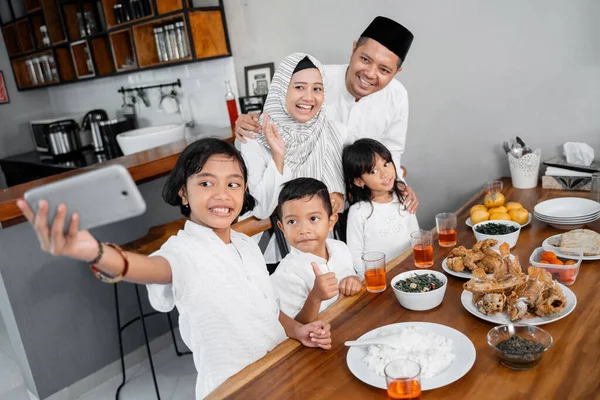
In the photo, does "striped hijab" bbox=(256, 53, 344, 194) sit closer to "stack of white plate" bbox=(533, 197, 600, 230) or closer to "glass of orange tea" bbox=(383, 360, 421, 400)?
"stack of white plate" bbox=(533, 197, 600, 230)

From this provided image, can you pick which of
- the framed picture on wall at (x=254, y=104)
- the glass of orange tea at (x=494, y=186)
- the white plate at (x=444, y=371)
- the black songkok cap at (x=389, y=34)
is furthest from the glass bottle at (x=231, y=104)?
the white plate at (x=444, y=371)

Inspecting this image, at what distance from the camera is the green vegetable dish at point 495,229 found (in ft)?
5.21

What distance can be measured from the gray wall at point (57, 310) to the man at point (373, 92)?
1171 millimetres

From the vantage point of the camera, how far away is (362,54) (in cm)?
205

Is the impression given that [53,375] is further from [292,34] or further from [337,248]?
[292,34]

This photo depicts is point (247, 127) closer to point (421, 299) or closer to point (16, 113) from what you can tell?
point (421, 299)

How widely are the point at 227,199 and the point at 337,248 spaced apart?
1.79 ft

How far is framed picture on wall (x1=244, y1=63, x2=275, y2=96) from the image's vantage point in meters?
3.23

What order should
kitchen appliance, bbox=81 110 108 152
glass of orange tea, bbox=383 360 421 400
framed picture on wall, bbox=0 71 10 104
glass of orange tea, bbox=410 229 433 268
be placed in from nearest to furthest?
glass of orange tea, bbox=383 360 421 400, glass of orange tea, bbox=410 229 433 268, kitchen appliance, bbox=81 110 108 152, framed picture on wall, bbox=0 71 10 104

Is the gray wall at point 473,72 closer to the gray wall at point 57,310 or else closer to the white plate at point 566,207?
the white plate at point 566,207

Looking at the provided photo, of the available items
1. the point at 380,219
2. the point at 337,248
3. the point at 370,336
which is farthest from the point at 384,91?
the point at 370,336

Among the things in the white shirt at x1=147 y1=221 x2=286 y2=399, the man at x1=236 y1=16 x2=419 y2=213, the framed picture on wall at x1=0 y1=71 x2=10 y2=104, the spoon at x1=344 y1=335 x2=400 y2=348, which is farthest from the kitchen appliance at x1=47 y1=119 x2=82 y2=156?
the spoon at x1=344 y1=335 x2=400 y2=348

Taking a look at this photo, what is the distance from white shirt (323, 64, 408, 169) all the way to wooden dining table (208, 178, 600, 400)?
1053 mm

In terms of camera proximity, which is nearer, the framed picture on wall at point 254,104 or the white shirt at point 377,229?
the white shirt at point 377,229
